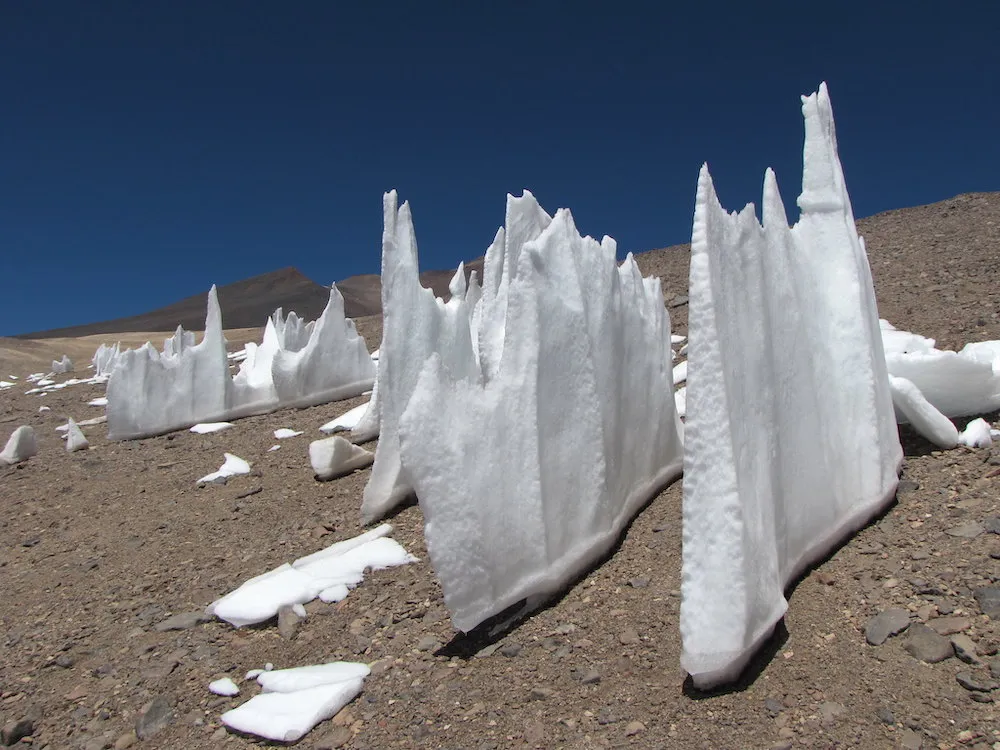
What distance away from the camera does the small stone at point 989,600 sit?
283 centimetres

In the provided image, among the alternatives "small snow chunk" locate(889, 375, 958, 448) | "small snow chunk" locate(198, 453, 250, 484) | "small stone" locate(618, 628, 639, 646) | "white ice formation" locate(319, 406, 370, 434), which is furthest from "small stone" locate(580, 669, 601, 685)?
"white ice formation" locate(319, 406, 370, 434)

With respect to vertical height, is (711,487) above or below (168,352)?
below

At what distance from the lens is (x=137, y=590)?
479 cm

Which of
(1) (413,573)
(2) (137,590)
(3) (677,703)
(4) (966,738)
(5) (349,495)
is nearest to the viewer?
(4) (966,738)

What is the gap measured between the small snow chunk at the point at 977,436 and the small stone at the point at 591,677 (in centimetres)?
307

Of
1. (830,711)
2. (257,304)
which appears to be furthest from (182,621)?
(257,304)

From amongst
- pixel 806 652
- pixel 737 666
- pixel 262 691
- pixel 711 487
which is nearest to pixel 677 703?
pixel 737 666

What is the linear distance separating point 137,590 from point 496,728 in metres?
3.19

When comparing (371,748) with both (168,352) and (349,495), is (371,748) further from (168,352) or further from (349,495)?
(168,352)

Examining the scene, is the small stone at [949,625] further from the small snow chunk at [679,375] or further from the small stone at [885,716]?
the small snow chunk at [679,375]

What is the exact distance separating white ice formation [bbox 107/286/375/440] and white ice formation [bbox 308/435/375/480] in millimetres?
4192

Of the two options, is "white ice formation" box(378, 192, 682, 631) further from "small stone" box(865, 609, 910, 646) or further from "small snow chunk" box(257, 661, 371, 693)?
"small stone" box(865, 609, 910, 646)

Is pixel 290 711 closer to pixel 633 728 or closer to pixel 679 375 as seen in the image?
pixel 633 728

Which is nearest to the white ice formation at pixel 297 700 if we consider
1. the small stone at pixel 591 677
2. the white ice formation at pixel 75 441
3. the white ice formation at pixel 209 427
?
the small stone at pixel 591 677
